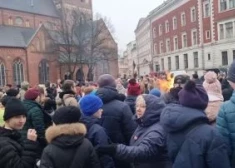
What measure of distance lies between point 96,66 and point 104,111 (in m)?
52.5

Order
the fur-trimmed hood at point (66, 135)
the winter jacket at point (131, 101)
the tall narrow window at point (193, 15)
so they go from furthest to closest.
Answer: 1. the tall narrow window at point (193, 15)
2. the winter jacket at point (131, 101)
3. the fur-trimmed hood at point (66, 135)

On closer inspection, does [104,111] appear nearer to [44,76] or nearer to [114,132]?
[114,132]

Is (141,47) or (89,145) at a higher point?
(141,47)

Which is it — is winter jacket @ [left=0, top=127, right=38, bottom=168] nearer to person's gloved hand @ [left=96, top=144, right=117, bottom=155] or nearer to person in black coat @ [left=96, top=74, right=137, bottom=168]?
person's gloved hand @ [left=96, top=144, right=117, bottom=155]

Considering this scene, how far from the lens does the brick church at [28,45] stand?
146ft

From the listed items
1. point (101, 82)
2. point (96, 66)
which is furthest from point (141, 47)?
point (101, 82)

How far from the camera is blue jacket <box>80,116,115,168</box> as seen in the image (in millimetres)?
3721

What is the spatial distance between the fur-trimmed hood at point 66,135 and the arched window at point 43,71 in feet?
151

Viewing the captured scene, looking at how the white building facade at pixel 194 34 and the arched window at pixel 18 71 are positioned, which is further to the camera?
the arched window at pixel 18 71

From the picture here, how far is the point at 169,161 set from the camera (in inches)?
136

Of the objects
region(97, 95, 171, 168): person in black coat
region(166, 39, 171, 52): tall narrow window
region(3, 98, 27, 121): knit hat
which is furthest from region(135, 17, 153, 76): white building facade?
region(3, 98, 27, 121): knit hat

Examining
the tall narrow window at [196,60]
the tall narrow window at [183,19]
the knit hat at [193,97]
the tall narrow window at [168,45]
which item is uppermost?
the tall narrow window at [183,19]

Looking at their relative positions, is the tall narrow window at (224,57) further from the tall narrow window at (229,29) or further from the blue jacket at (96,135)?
the blue jacket at (96,135)

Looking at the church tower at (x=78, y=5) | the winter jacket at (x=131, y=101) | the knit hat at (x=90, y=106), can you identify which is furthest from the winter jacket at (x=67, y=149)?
the church tower at (x=78, y=5)
